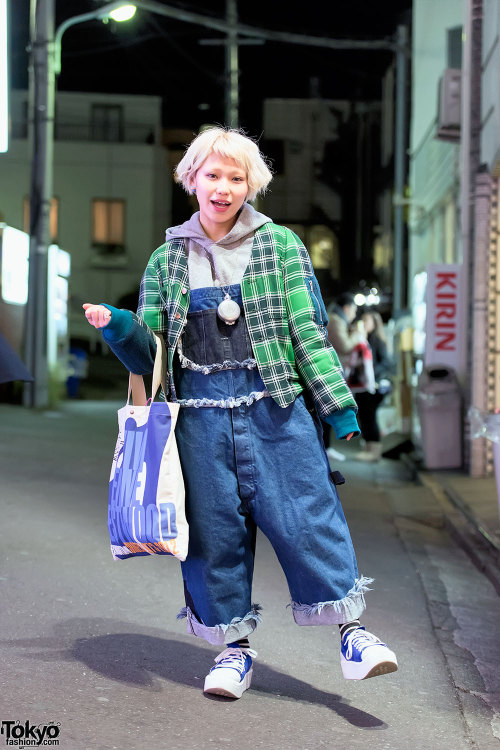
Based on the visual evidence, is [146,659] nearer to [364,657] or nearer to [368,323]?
[364,657]

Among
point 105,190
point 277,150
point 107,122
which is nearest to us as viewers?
point 105,190

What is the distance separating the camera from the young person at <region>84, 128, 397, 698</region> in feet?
12.8

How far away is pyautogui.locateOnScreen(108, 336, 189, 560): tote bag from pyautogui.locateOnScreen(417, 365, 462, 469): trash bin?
347 inches

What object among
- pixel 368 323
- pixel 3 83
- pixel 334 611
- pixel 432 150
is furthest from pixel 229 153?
pixel 432 150

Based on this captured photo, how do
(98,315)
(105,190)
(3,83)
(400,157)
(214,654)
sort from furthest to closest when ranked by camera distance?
1. (105,190)
2. (400,157)
3. (3,83)
4. (214,654)
5. (98,315)

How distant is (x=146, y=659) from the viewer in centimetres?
453

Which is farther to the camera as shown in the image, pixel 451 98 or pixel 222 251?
pixel 451 98

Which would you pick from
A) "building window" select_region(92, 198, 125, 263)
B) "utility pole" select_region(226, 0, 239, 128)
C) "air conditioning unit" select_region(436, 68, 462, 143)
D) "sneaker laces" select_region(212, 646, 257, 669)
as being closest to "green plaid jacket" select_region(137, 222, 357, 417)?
"sneaker laces" select_region(212, 646, 257, 669)

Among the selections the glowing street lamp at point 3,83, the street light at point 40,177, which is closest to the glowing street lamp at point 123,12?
the street light at point 40,177

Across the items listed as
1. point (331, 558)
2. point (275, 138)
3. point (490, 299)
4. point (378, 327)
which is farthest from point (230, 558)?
point (275, 138)

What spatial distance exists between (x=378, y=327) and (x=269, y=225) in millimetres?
10223

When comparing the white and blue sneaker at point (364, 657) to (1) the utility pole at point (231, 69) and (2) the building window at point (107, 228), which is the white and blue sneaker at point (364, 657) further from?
(2) the building window at point (107, 228)

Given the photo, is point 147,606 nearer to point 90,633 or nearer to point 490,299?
point 90,633

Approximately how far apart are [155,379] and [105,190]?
1484 inches
